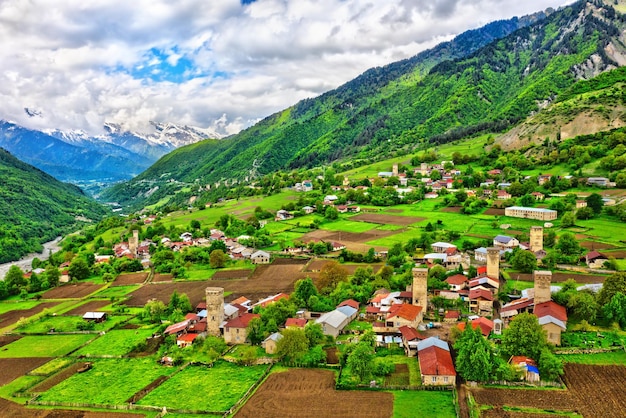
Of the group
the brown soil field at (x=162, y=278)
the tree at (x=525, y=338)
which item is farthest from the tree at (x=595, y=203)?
the brown soil field at (x=162, y=278)

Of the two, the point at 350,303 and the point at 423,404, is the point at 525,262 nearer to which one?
the point at 350,303

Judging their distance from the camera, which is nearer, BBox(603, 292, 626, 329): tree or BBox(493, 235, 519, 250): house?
BBox(603, 292, 626, 329): tree

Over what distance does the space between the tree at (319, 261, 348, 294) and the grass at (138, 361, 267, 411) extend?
19.0 metres

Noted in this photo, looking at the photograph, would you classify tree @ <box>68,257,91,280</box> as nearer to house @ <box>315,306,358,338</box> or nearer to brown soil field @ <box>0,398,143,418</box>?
brown soil field @ <box>0,398,143,418</box>

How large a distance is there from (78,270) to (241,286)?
32.1m

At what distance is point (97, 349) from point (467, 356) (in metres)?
34.6

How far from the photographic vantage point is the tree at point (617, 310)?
39.6m

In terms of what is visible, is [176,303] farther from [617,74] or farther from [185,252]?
[617,74]

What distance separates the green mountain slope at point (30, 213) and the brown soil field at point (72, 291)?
49.9 metres

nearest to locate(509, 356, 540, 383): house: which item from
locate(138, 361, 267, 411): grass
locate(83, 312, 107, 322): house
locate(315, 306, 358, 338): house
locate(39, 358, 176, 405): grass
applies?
locate(315, 306, 358, 338): house

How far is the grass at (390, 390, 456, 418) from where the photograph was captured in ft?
97.8

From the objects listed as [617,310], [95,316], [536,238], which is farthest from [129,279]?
[617,310]

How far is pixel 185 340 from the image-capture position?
1775 inches

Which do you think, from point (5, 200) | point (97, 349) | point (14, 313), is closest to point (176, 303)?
point (97, 349)
